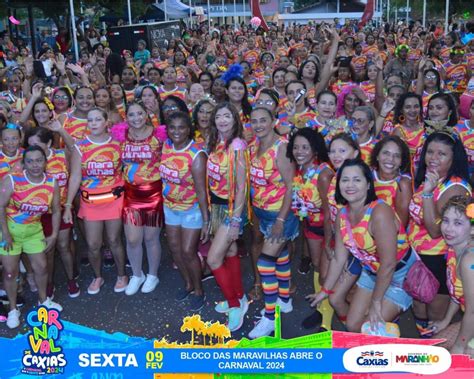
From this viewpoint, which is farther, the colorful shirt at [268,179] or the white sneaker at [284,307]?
the white sneaker at [284,307]

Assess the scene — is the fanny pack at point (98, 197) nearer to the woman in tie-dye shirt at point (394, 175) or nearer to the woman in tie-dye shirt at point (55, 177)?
the woman in tie-dye shirt at point (55, 177)

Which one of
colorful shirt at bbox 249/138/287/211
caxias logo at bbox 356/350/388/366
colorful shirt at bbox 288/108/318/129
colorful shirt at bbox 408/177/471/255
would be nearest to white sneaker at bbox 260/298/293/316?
colorful shirt at bbox 249/138/287/211

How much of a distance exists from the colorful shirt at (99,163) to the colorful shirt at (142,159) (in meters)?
0.09

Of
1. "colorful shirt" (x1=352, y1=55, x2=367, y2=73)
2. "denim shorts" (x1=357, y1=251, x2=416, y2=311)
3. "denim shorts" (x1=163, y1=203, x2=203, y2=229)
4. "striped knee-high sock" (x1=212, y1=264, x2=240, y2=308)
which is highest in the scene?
"colorful shirt" (x1=352, y1=55, x2=367, y2=73)

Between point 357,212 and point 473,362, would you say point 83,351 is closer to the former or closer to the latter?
point 473,362

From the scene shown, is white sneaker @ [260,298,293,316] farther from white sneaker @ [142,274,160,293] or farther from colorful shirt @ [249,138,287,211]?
white sneaker @ [142,274,160,293]

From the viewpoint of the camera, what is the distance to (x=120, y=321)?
190 inches

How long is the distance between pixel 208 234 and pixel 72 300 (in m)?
1.49

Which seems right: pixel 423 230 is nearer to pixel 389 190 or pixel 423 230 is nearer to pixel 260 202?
pixel 389 190

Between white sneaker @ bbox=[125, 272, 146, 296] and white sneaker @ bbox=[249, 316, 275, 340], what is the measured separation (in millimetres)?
1339

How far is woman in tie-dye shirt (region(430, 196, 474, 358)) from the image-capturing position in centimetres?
307

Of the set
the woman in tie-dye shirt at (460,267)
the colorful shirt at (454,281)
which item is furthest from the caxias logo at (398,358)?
the colorful shirt at (454,281)

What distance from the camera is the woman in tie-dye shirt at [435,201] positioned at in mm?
3760

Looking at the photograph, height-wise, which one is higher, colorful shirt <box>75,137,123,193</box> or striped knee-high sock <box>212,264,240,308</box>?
colorful shirt <box>75,137,123,193</box>
